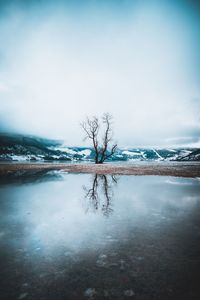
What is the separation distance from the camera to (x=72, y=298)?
259 cm

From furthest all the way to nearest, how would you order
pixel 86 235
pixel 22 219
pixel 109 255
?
pixel 22 219
pixel 86 235
pixel 109 255

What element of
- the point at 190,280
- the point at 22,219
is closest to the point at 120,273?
the point at 190,280

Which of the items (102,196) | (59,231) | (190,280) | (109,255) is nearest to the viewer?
(190,280)

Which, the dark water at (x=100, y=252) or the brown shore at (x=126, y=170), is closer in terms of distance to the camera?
the dark water at (x=100, y=252)

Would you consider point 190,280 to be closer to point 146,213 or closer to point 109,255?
point 109,255

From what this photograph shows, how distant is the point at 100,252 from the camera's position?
3885 millimetres

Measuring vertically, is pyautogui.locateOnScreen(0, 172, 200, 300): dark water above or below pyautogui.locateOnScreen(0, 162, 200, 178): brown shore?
below

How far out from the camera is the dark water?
277 cm

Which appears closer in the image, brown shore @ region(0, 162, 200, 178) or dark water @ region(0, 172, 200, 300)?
dark water @ region(0, 172, 200, 300)

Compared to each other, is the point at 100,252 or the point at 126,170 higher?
the point at 126,170

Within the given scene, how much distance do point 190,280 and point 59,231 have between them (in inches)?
135

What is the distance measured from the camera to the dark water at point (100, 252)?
2773mm

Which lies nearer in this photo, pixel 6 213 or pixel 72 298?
pixel 72 298

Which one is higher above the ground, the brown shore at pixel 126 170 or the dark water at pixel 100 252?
the brown shore at pixel 126 170
